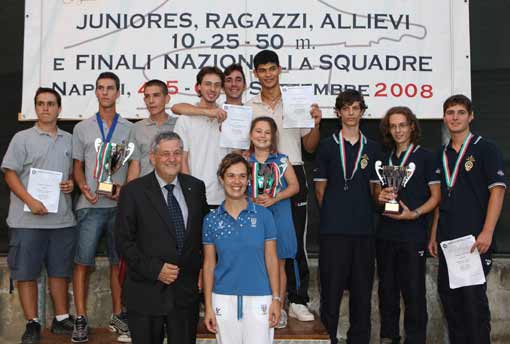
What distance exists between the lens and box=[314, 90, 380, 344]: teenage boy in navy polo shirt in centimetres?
378

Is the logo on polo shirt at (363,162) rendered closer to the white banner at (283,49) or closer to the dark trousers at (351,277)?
the dark trousers at (351,277)

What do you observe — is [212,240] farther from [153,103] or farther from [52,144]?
[52,144]

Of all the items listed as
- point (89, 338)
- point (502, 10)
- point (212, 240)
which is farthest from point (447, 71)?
point (89, 338)

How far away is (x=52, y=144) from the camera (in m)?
4.05

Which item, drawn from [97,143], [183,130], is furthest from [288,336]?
[97,143]

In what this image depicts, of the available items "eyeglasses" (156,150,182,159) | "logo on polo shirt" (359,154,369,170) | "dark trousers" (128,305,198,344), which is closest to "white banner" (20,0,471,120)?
"logo on polo shirt" (359,154,369,170)

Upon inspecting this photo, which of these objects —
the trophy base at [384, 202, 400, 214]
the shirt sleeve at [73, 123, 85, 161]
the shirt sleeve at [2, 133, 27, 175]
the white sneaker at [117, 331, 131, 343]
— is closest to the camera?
the trophy base at [384, 202, 400, 214]

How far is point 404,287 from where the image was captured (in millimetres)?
3805

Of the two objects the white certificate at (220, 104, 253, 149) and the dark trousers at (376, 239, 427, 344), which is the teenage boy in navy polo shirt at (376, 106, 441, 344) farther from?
the white certificate at (220, 104, 253, 149)

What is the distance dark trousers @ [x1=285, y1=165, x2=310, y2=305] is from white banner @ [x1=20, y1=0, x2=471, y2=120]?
1.18m

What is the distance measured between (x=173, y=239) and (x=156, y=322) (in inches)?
18.6

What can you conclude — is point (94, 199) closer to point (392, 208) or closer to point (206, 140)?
point (206, 140)

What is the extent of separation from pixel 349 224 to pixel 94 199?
186 cm

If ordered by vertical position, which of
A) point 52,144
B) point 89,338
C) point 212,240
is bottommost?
point 89,338
